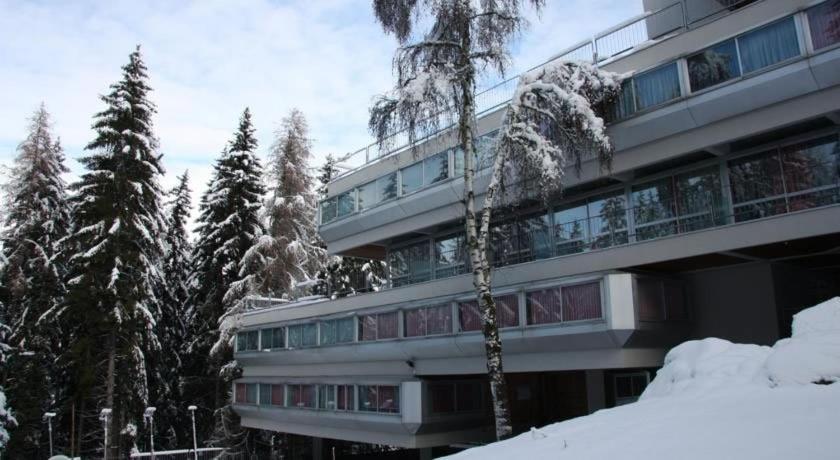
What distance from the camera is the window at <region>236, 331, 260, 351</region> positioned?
29438 mm

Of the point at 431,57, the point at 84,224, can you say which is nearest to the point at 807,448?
the point at 431,57

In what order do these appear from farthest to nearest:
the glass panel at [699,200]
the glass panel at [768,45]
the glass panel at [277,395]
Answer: the glass panel at [277,395] → the glass panel at [699,200] → the glass panel at [768,45]

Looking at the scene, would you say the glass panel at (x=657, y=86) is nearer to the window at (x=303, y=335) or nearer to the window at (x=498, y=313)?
the window at (x=498, y=313)

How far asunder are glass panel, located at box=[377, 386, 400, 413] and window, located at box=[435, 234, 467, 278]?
4.60 m

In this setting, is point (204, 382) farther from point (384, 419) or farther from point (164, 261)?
point (384, 419)

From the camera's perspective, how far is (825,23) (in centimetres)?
1316

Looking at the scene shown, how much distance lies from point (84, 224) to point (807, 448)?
30.2 metres

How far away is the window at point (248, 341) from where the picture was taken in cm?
2944

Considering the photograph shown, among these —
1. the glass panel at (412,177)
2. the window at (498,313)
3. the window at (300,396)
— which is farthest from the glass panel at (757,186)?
the window at (300,396)

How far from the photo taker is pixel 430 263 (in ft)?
80.0

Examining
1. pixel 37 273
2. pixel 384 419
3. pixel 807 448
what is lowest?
pixel 384 419

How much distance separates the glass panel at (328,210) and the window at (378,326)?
6.05 m

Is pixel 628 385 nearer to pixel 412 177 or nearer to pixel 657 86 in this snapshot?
pixel 657 86

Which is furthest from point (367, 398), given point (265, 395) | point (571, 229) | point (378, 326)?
point (571, 229)
